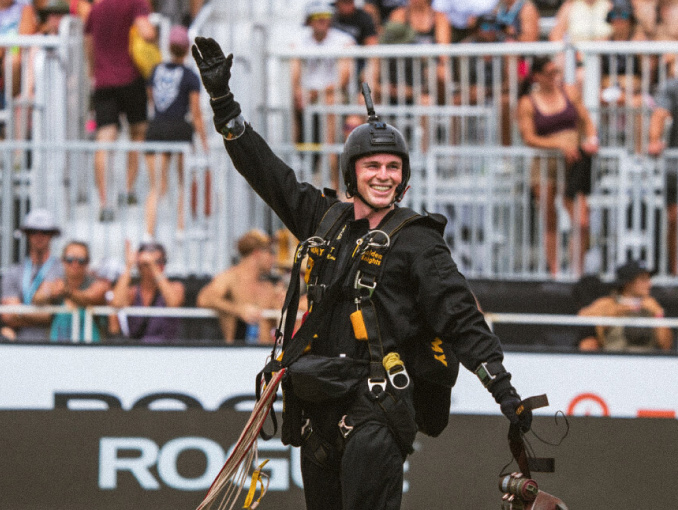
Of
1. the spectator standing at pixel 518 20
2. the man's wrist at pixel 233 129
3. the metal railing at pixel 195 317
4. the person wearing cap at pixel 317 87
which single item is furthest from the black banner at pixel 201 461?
the spectator standing at pixel 518 20

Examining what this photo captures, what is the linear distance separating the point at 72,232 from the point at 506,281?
3.83 meters

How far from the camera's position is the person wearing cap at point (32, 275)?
30.1 feet

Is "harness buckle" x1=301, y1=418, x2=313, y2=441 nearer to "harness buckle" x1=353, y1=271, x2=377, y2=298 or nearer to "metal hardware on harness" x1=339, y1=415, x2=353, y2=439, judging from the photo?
"metal hardware on harness" x1=339, y1=415, x2=353, y2=439

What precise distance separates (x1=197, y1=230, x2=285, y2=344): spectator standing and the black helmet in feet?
14.2

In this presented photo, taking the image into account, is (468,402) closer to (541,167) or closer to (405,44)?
(541,167)

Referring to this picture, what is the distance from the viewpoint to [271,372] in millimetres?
4797

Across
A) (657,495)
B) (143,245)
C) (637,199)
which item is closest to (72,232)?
(143,245)

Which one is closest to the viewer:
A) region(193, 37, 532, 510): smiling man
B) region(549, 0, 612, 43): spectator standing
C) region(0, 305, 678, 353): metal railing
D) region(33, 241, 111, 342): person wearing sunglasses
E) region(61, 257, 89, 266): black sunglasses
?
region(193, 37, 532, 510): smiling man

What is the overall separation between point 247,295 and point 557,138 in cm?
306

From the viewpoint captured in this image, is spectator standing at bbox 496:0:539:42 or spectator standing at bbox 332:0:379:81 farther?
spectator standing at bbox 332:0:379:81

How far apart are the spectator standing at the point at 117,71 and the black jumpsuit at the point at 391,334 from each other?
6.74 m

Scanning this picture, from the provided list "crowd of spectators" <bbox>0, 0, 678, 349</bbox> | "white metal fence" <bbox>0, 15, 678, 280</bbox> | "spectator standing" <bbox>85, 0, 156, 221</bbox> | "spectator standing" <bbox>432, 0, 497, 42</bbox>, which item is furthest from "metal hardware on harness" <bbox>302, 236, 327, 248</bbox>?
"spectator standing" <bbox>432, 0, 497, 42</bbox>

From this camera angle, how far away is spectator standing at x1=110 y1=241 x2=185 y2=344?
9281 millimetres

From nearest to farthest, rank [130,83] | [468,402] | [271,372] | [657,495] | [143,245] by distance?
[271,372] → [657,495] → [468,402] → [143,245] → [130,83]
